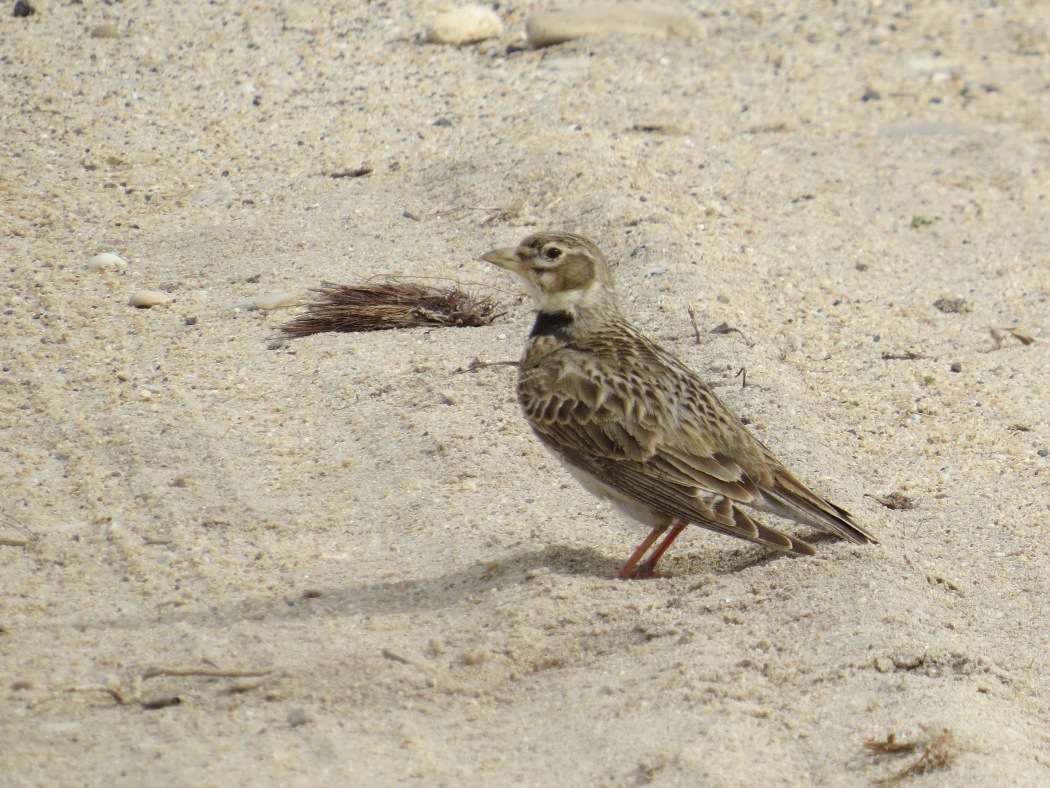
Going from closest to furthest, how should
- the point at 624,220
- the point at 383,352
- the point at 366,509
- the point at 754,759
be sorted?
the point at 754,759 → the point at 366,509 → the point at 383,352 → the point at 624,220

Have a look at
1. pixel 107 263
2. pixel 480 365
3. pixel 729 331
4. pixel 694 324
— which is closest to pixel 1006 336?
pixel 729 331

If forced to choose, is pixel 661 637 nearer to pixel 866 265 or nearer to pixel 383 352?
pixel 383 352

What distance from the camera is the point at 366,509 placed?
559cm

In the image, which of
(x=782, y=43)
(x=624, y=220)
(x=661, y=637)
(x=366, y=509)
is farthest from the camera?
(x=782, y=43)

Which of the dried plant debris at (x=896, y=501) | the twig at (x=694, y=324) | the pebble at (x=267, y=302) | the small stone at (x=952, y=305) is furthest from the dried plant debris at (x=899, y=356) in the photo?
the pebble at (x=267, y=302)

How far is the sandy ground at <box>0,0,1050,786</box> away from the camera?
13.8 feet

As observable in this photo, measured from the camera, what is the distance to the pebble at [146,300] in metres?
7.12

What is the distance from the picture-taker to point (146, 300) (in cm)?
712

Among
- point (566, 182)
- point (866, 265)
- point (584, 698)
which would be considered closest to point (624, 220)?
point (566, 182)

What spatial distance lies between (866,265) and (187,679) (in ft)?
17.3

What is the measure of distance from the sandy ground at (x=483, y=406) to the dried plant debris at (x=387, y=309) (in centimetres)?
10

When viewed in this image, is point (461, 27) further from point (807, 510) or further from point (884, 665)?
point (884, 665)

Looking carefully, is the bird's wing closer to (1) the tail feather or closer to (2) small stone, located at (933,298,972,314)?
(1) the tail feather

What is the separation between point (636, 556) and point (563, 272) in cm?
125
